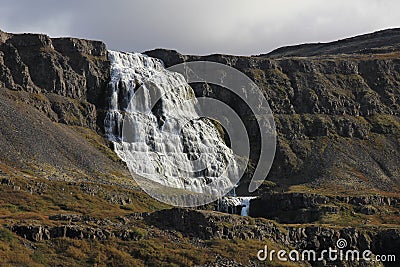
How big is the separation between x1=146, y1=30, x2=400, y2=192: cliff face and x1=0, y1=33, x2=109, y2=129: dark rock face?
958 inches

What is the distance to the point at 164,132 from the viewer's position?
137 meters

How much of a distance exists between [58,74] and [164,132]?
26.8 m

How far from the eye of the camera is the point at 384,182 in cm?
13762

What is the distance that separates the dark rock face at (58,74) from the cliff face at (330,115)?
79.8 ft

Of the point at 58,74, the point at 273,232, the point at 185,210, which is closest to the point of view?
the point at 185,210

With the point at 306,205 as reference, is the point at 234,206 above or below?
below

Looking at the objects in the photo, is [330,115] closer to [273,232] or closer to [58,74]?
[58,74]

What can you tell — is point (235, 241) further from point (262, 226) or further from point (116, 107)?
point (116, 107)

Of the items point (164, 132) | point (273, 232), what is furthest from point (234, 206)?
point (273, 232)

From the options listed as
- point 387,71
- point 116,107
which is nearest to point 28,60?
point 116,107

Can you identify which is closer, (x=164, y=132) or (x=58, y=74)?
(x=58, y=74)

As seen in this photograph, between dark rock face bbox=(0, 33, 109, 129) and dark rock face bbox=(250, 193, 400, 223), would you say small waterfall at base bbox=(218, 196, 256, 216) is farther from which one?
dark rock face bbox=(0, 33, 109, 129)

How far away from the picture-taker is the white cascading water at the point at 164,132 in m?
126

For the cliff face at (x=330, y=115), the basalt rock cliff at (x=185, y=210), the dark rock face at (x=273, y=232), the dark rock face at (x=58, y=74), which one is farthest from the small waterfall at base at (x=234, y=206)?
the dark rock face at (x=58, y=74)
